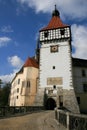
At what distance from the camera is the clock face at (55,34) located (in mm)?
34562

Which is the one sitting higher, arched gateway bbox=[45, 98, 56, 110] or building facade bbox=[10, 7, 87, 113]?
building facade bbox=[10, 7, 87, 113]

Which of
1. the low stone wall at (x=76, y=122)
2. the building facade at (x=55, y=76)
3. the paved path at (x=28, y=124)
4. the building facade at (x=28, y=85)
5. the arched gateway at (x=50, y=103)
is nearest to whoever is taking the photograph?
the low stone wall at (x=76, y=122)

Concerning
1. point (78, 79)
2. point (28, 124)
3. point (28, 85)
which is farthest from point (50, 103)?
point (28, 124)

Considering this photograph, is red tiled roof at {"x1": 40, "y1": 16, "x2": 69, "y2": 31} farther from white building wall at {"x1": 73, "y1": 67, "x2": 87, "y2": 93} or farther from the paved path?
the paved path

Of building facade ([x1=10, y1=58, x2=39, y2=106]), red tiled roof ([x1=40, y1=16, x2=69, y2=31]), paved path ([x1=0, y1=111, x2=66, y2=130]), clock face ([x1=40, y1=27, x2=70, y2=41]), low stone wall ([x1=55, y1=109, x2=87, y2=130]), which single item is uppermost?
red tiled roof ([x1=40, y1=16, x2=69, y2=31])

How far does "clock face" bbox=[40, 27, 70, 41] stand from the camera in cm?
3456

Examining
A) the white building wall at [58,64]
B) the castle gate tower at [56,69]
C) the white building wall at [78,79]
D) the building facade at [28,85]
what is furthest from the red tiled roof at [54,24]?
the white building wall at [78,79]

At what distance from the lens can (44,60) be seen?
33906 millimetres

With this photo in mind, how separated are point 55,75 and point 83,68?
9.25 metres

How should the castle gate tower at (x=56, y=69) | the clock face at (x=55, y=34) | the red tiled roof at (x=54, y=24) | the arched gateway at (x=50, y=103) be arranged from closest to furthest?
the castle gate tower at (x=56, y=69)
the arched gateway at (x=50, y=103)
the clock face at (x=55, y=34)
the red tiled roof at (x=54, y=24)

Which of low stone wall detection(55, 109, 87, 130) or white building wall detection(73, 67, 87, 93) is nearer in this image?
low stone wall detection(55, 109, 87, 130)

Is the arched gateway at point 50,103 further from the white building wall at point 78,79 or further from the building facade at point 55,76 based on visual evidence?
the white building wall at point 78,79

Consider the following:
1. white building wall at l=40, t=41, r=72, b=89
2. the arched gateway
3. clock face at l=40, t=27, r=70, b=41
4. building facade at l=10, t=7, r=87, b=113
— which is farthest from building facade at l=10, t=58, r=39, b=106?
clock face at l=40, t=27, r=70, b=41

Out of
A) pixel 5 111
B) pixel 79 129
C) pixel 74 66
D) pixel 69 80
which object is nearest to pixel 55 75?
pixel 69 80
